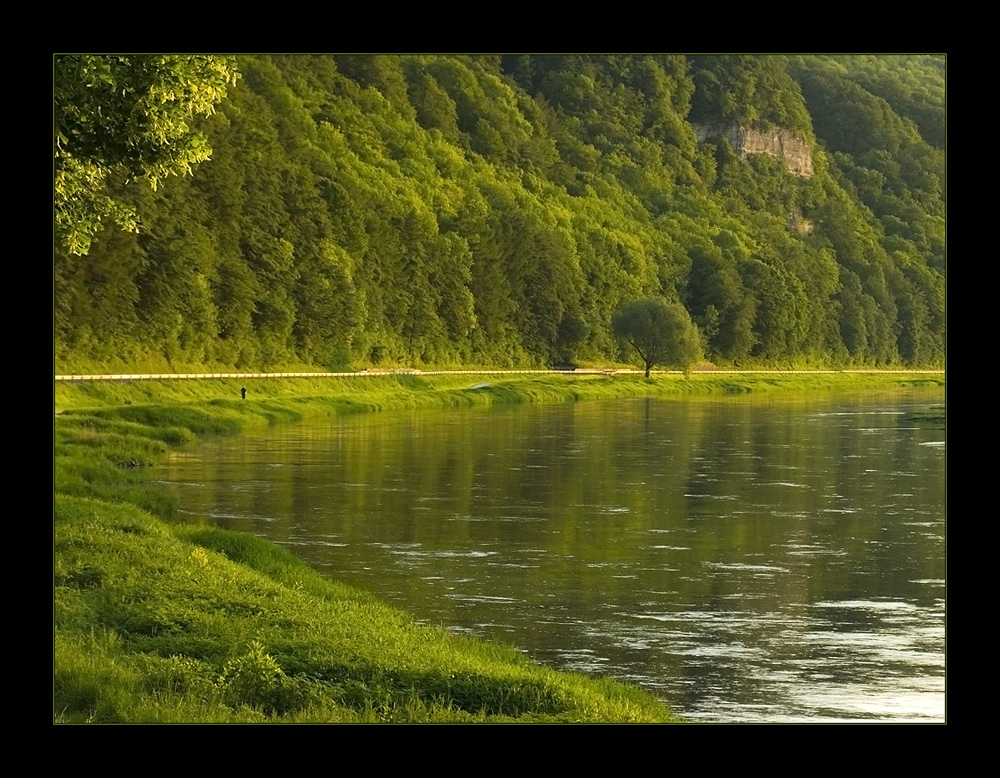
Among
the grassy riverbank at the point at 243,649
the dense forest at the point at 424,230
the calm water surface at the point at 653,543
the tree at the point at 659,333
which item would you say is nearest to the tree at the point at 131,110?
the dense forest at the point at 424,230

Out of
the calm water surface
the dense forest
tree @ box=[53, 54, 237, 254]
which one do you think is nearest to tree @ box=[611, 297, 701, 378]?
the dense forest

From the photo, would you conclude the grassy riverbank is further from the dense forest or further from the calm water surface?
the dense forest

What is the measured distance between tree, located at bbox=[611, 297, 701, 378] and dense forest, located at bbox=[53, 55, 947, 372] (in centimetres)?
319

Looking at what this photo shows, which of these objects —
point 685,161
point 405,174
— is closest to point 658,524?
point 405,174

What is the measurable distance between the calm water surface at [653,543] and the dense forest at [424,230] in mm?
6488

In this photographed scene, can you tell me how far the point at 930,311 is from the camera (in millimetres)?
173750

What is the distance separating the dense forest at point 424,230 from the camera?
45019 millimetres

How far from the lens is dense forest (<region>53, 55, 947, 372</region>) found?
45019 mm

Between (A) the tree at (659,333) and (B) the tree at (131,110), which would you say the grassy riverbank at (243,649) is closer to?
(B) the tree at (131,110)

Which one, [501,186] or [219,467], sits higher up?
[501,186]

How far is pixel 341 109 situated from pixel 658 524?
101m
